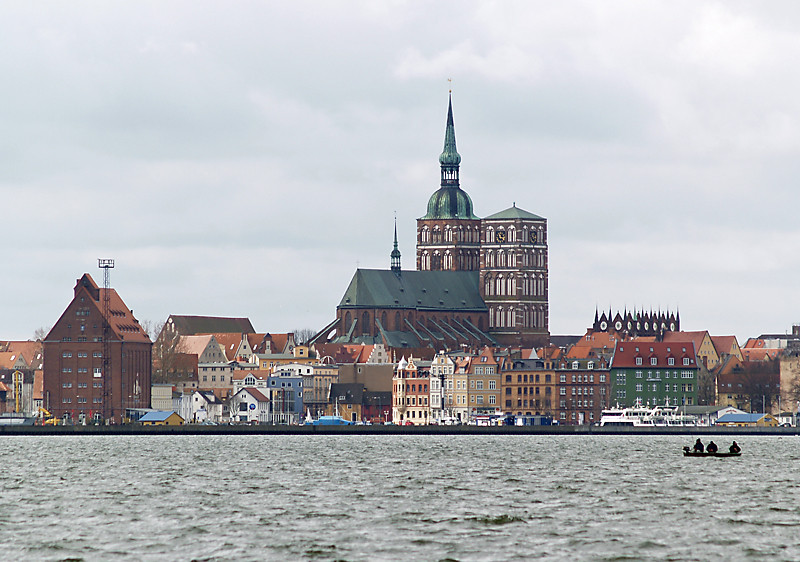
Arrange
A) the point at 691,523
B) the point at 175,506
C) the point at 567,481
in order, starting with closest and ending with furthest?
the point at 691,523 < the point at 175,506 < the point at 567,481

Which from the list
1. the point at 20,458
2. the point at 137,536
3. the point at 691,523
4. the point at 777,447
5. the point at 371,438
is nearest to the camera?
the point at 137,536

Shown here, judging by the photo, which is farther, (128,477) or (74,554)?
(128,477)

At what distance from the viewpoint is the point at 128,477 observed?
341ft

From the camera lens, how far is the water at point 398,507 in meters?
64.1

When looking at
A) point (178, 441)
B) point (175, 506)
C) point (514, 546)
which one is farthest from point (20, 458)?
point (514, 546)

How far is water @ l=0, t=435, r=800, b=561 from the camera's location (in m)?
64.1

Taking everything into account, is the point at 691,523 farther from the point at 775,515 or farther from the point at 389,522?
the point at 389,522

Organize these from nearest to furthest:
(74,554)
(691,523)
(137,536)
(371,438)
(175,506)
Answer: (74,554) → (137,536) → (691,523) → (175,506) → (371,438)

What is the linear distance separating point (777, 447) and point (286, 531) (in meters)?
97.7

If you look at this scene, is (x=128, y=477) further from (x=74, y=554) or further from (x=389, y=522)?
(x=74, y=554)

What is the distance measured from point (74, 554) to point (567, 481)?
40746mm

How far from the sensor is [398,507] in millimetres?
79438

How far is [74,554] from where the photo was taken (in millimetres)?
62844

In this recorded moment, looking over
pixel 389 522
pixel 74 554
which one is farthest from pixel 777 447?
pixel 74 554
